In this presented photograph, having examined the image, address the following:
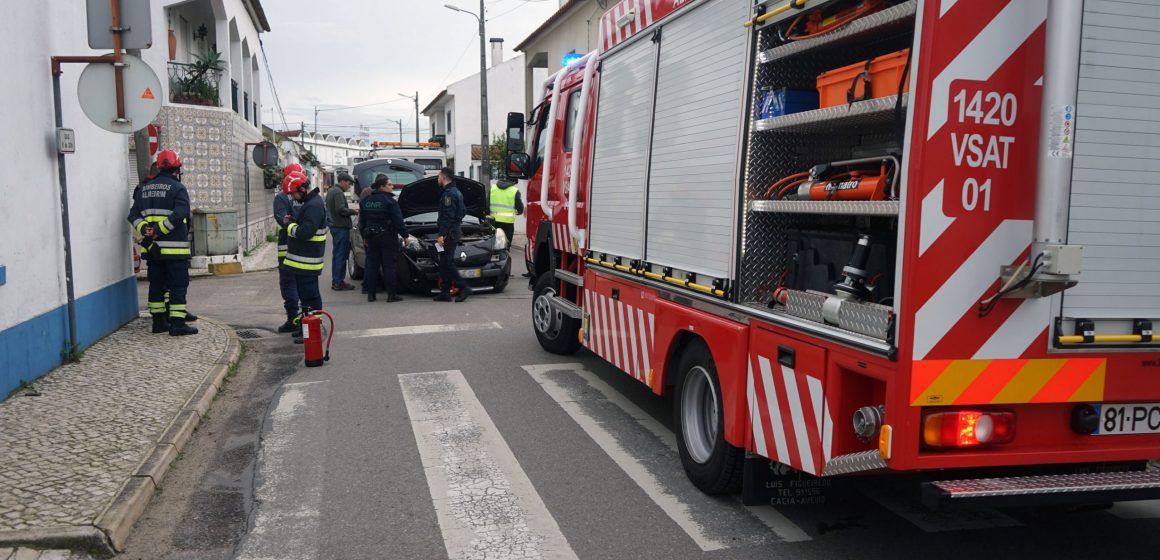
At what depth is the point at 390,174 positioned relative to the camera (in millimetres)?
19375

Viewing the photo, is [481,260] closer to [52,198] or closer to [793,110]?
[52,198]

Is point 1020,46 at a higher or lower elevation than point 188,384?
higher

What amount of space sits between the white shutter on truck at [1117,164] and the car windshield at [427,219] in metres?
10.9

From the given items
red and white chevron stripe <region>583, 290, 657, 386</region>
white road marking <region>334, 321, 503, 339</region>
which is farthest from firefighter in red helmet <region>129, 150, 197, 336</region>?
red and white chevron stripe <region>583, 290, 657, 386</region>

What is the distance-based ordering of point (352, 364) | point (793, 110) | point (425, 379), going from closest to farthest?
point (793, 110), point (425, 379), point (352, 364)

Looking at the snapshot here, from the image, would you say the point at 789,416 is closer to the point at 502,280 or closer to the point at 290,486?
the point at 290,486

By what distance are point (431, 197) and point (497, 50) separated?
123ft

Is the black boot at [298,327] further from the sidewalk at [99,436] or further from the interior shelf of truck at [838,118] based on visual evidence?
the interior shelf of truck at [838,118]

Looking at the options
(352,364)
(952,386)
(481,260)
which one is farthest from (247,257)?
(952,386)

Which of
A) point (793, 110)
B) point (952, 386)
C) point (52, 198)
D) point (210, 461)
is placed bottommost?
point (210, 461)

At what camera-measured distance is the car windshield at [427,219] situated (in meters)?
13.7

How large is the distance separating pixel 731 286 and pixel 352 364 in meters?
5.09

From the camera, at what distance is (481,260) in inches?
515

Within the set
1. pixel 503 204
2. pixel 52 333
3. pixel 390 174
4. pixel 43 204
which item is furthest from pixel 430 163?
pixel 52 333
